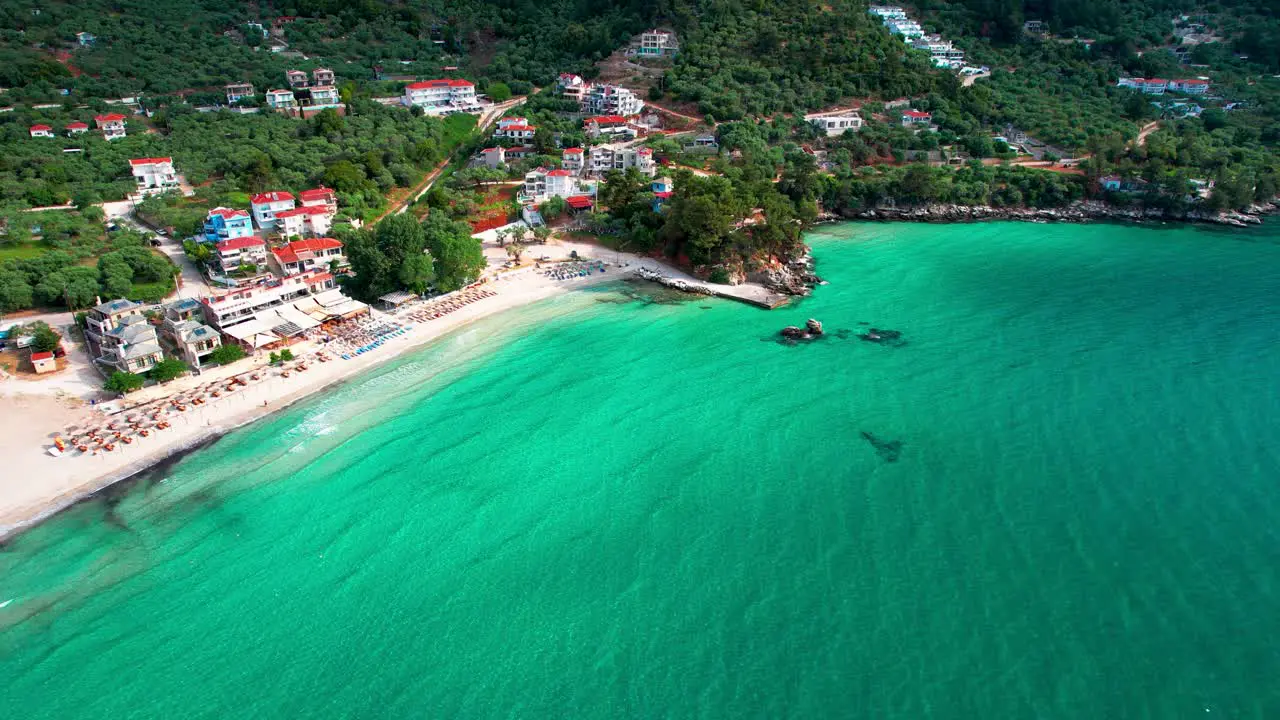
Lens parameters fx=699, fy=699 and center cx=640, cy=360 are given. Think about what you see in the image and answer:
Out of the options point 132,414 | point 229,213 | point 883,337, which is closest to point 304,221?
point 229,213

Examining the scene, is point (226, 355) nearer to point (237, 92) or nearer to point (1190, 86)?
point (237, 92)

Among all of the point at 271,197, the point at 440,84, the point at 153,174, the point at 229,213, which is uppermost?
the point at 440,84

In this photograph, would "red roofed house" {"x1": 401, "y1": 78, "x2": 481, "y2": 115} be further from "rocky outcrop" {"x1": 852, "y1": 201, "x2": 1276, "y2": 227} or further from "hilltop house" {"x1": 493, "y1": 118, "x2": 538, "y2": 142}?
"rocky outcrop" {"x1": 852, "y1": 201, "x2": 1276, "y2": 227}

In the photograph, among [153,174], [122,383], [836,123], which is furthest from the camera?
[836,123]

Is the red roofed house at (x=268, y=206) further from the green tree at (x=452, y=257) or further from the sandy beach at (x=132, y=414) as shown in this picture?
the sandy beach at (x=132, y=414)

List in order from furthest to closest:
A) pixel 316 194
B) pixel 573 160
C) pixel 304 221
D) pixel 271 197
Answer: pixel 573 160, pixel 316 194, pixel 271 197, pixel 304 221

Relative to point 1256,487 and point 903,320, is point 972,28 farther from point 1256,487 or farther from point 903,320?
point 1256,487
